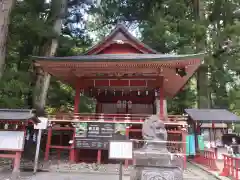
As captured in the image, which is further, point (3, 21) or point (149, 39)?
point (149, 39)

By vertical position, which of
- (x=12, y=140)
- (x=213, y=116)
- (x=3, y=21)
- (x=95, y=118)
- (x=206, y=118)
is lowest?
(x=12, y=140)

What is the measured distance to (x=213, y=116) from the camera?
12055mm

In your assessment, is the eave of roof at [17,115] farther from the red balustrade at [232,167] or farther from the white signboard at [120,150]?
the red balustrade at [232,167]

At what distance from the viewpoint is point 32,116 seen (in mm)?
7871

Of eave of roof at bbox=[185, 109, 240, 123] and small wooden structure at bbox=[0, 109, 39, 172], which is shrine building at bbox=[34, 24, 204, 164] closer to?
eave of roof at bbox=[185, 109, 240, 123]

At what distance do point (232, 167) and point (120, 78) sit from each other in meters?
6.71

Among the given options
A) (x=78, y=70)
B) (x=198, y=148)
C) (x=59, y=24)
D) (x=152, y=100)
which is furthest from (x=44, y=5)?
(x=198, y=148)

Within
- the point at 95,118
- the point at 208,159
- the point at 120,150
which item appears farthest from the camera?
the point at 95,118

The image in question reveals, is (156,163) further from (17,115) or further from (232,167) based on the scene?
(17,115)

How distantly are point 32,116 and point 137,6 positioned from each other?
52.1 ft

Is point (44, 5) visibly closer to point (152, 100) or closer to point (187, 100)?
point (152, 100)

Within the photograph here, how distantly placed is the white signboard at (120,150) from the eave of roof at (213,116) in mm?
7665

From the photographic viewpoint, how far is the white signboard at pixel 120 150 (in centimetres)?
489

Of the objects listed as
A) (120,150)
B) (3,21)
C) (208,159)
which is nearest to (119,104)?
(208,159)
